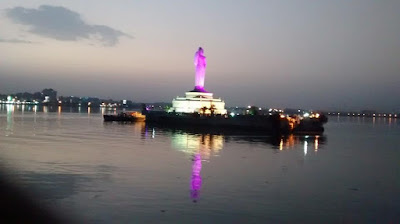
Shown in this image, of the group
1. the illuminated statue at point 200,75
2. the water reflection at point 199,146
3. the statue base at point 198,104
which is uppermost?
the illuminated statue at point 200,75

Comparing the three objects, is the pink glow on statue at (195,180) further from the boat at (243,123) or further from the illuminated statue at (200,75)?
the illuminated statue at (200,75)

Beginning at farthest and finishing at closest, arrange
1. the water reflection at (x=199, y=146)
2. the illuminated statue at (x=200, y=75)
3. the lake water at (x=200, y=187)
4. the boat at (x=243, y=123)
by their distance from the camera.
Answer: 1. the illuminated statue at (x=200, y=75)
2. the boat at (x=243, y=123)
3. the water reflection at (x=199, y=146)
4. the lake water at (x=200, y=187)

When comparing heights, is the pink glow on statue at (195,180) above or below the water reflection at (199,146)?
above

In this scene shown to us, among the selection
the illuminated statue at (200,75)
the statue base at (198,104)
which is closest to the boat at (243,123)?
the statue base at (198,104)

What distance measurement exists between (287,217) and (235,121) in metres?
53.5

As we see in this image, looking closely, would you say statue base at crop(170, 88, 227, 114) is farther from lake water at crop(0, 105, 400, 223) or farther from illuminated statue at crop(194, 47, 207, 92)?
lake water at crop(0, 105, 400, 223)

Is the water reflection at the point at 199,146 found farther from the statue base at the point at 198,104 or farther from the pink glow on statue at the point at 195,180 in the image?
the statue base at the point at 198,104

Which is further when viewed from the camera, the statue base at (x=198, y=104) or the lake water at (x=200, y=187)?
the statue base at (x=198, y=104)

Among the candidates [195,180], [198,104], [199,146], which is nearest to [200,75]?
[198,104]

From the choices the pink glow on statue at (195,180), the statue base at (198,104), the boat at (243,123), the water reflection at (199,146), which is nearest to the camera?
the pink glow on statue at (195,180)

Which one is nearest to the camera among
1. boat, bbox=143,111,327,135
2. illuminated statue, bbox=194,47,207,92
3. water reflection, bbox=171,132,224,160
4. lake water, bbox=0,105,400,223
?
lake water, bbox=0,105,400,223

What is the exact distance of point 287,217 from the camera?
12586 millimetres

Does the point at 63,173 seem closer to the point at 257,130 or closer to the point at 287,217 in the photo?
the point at 287,217

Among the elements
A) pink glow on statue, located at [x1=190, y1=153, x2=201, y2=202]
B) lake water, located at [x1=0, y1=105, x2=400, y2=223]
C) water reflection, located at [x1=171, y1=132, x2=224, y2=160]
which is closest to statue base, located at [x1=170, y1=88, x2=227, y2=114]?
water reflection, located at [x1=171, y1=132, x2=224, y2=160]
